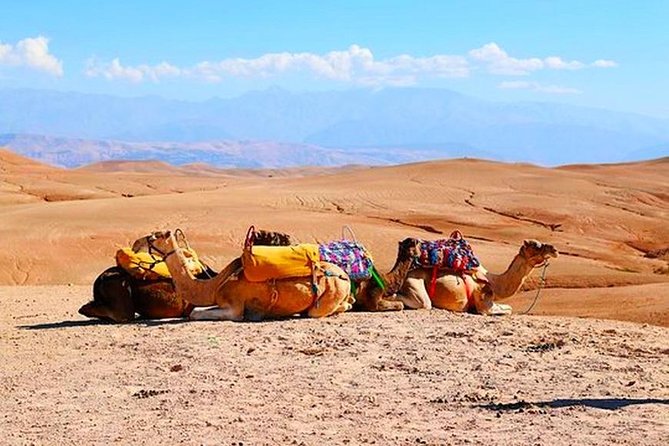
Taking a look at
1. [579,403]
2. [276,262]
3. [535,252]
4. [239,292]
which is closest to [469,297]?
[535,252]

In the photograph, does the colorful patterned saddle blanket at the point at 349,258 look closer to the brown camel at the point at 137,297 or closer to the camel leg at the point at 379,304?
the camel leg at the point at 379,304

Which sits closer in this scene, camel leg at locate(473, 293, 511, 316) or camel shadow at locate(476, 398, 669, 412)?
camel shadow at locate(476, 398, 669, 412)

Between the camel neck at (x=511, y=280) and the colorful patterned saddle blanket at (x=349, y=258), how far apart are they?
173 cm

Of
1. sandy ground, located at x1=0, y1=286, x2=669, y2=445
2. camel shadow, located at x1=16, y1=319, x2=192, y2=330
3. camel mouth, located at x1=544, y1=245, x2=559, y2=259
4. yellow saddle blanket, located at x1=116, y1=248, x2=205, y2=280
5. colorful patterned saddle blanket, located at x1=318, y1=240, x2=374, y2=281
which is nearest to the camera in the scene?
sandy ground, located at x1=0, y1=286, x2=669, y2=445

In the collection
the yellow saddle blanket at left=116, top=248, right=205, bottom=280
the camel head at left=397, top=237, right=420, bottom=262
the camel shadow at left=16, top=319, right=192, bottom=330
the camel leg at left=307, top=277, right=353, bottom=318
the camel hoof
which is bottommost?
the camel shadow at left=16, top=319, right=192, bottom=330

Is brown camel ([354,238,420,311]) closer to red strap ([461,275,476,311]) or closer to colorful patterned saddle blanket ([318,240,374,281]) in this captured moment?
colorful patterned saddle blanket ([318,240,374,281])

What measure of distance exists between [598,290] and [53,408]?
10.8 metres

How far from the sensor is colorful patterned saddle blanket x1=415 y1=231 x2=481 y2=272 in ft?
37.5

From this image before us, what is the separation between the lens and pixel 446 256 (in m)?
11.5

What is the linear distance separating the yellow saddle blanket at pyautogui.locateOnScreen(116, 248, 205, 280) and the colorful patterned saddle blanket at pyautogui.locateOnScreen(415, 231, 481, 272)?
2599mm

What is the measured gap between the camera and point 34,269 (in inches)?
739

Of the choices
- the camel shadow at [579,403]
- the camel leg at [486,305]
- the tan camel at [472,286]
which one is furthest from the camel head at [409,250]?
the camel shadow at [579,403]

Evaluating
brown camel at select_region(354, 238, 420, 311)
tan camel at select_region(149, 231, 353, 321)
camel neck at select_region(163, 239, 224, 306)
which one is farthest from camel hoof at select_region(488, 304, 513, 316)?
camel neck at select_region(163, 239, 224, 306)

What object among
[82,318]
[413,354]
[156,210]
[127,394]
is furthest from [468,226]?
[127,394]
